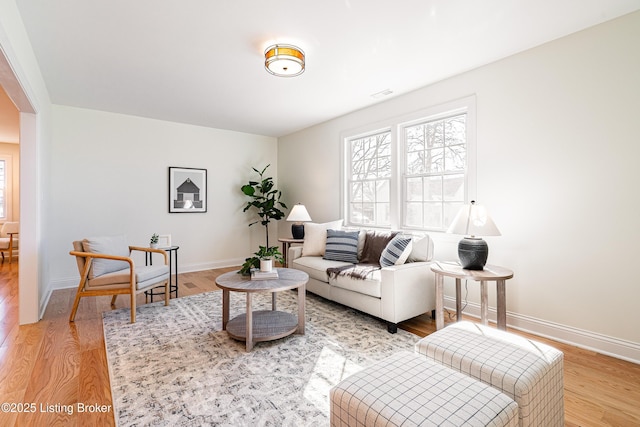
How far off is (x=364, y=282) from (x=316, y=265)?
0.83 metres

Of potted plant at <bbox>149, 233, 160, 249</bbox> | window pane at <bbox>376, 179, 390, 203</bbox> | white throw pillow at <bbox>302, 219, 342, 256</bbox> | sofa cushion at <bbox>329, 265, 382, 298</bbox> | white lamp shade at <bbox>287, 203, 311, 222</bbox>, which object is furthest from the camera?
white lamp shade at <bbox>287, 203, 311, 222</bbox>

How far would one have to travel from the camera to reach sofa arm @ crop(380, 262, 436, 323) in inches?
109

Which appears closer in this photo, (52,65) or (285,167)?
(52,65)

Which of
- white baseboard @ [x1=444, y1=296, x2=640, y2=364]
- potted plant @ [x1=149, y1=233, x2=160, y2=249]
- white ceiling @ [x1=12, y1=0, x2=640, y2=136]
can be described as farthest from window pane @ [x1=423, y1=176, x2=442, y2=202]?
potted plant @ [x1=149, y1=233, x2=160, y2=249]

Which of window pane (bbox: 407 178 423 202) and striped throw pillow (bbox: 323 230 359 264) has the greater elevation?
window pane (bbox: 407 178 423 202)

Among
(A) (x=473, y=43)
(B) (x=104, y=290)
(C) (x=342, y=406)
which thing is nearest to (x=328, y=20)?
(A) (x=473, y=43)

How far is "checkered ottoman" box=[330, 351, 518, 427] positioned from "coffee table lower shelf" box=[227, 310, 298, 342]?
1.35 meters

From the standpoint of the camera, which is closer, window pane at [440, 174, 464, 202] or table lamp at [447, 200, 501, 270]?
table lamp at [447, 200, 501, 270]

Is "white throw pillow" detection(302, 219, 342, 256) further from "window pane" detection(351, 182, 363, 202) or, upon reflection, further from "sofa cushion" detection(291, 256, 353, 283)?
"window pane" detection(351, 182, 363, 202)

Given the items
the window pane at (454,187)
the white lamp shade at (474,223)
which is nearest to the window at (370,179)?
the window pane at (454,187)

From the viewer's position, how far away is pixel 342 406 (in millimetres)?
1229

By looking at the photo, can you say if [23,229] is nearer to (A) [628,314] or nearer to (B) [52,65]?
(B) [52,65]

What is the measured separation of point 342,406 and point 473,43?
2.99 meters

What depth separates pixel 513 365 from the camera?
140 centimetres
